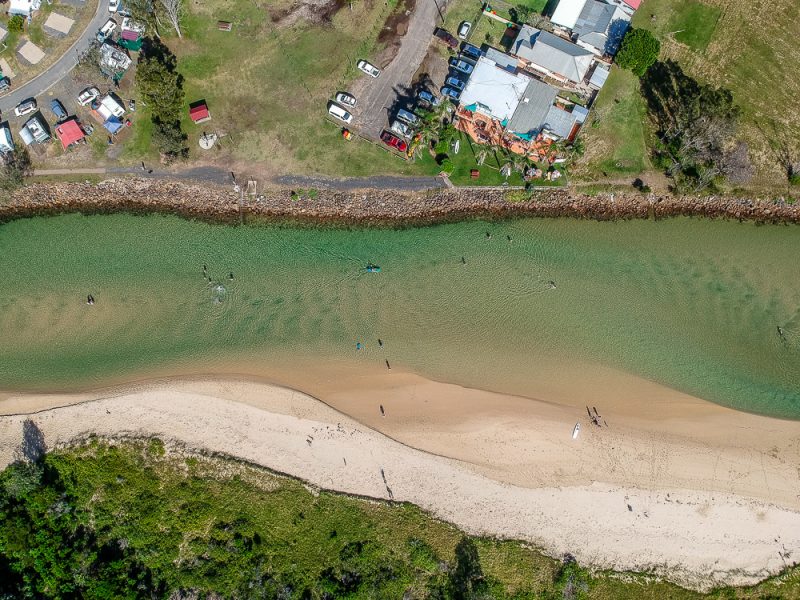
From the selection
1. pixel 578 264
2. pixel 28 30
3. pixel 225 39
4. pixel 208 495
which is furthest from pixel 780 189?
pixel 28 30

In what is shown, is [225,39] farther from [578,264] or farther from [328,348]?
[578,264]

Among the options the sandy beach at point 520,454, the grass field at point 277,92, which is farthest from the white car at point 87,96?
the sandy beach at point 520,454

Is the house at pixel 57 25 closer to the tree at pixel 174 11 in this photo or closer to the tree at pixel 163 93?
the tree at pixel 163 93

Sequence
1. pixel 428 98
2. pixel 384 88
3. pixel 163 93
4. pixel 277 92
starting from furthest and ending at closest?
pixel 277 92, pixel 384 88, pixel 428 98, pixel 163 93

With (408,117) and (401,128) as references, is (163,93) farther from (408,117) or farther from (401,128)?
(408,117)

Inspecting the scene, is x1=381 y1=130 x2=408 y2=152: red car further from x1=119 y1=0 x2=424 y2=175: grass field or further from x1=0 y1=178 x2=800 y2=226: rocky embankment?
x1=0 y1=178 x2=800 y2=226: rocky embankment

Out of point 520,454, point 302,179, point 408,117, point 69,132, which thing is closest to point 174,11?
point 69,132
